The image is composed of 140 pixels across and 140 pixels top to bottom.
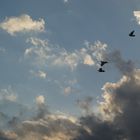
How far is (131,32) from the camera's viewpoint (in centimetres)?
11312

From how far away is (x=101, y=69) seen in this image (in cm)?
12188

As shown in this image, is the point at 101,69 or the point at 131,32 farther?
the point at 101,69

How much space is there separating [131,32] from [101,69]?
12821mm
